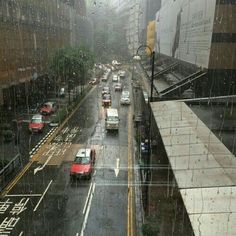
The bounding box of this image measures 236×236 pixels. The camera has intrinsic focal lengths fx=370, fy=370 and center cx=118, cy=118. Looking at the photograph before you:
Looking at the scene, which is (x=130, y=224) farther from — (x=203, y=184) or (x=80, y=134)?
(x=80, y=134)

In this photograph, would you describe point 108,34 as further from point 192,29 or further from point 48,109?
point 48,109

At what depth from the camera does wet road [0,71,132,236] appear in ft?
43.9

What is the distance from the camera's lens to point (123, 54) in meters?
91.6

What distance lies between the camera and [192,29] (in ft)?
107

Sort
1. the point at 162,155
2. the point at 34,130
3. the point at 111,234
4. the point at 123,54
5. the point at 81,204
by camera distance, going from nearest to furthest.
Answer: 1. the point at 111,234
2. the point at 81,204
3. the point at 162,155
4. the point at 34,130
5. the point at 123,54

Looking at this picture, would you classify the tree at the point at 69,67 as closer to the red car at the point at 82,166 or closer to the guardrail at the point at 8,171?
the guardrail at the point at 8,171

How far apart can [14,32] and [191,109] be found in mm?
20283

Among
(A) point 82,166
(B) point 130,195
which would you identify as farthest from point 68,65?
(B) point 130,195

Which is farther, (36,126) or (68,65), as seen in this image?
(68,65)

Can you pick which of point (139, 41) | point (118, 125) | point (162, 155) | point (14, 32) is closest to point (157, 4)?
point (139, 41)

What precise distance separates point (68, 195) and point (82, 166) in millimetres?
2328

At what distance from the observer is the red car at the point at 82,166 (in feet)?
58.4

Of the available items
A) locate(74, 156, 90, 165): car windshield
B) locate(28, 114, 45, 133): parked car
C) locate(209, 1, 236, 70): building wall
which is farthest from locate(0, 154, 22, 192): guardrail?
locate(209, 1, 236, 70): building wall

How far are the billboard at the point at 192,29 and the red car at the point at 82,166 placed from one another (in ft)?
38.5
